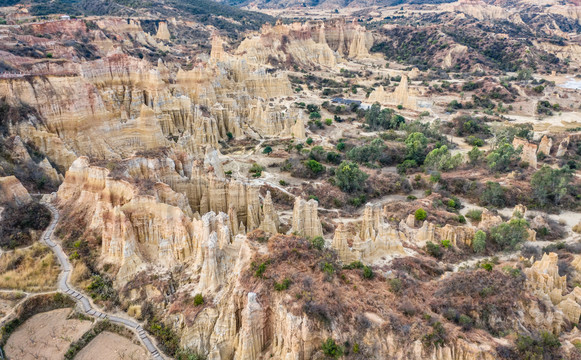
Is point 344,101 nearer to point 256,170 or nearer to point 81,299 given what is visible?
point 256,170

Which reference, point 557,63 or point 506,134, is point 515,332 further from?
point 557,63

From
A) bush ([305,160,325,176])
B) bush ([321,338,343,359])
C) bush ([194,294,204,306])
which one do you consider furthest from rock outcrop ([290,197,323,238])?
bush ([305,160,325,176])

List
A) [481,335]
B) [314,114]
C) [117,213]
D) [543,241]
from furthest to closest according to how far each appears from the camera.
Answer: [314,114]
[543,241]
[117,213]
[481,335]

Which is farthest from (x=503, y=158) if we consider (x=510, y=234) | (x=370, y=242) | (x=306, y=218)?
(x=306, y=218)

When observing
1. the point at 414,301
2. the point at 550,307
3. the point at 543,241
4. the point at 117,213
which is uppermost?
the point at 117,213

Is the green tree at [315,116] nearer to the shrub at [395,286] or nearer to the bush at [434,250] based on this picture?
the bush at [434,250]

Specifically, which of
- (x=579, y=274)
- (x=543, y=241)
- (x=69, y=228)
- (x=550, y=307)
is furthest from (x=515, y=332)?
(x=69, y=228)
